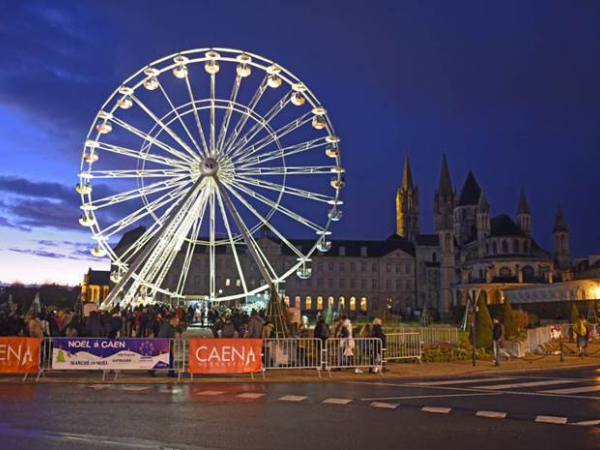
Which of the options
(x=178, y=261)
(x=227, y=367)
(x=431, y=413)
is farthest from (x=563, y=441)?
(x=178, y=261)

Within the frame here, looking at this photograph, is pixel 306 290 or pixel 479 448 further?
pixel 306 290

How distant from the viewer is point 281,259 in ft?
365

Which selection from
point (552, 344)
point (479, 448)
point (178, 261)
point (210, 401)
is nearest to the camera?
point (479, 448)

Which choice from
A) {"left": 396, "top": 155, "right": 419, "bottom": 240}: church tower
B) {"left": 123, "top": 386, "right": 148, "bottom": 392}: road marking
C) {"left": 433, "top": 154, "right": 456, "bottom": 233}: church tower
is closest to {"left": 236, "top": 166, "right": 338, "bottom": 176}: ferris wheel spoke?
{"left": 123, "top": 386, "right": 148, "bottom": 392}: road marking

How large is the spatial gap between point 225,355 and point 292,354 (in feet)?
8.34

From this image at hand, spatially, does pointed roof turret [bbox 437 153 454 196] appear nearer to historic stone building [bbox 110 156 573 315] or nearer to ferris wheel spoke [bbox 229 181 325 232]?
historic stone building [bbox 110 156 573 315]

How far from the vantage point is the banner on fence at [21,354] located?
17672mm

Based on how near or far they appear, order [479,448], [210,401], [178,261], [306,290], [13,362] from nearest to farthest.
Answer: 1. [479,448]
2. [210,401]
3. [13,362]
4. [178,261]
5. [306,290]

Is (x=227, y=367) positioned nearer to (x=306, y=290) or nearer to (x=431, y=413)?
(x=431, y=413)

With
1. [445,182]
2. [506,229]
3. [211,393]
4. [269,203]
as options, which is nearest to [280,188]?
[269,203]

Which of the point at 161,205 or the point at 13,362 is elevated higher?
the point at 161,205

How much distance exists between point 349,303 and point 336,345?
95.7m

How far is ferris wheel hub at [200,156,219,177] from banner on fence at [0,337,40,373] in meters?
15.1

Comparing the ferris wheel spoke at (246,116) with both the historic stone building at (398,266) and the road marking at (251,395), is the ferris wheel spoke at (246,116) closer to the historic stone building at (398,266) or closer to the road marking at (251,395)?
the road marking at (251,395)
